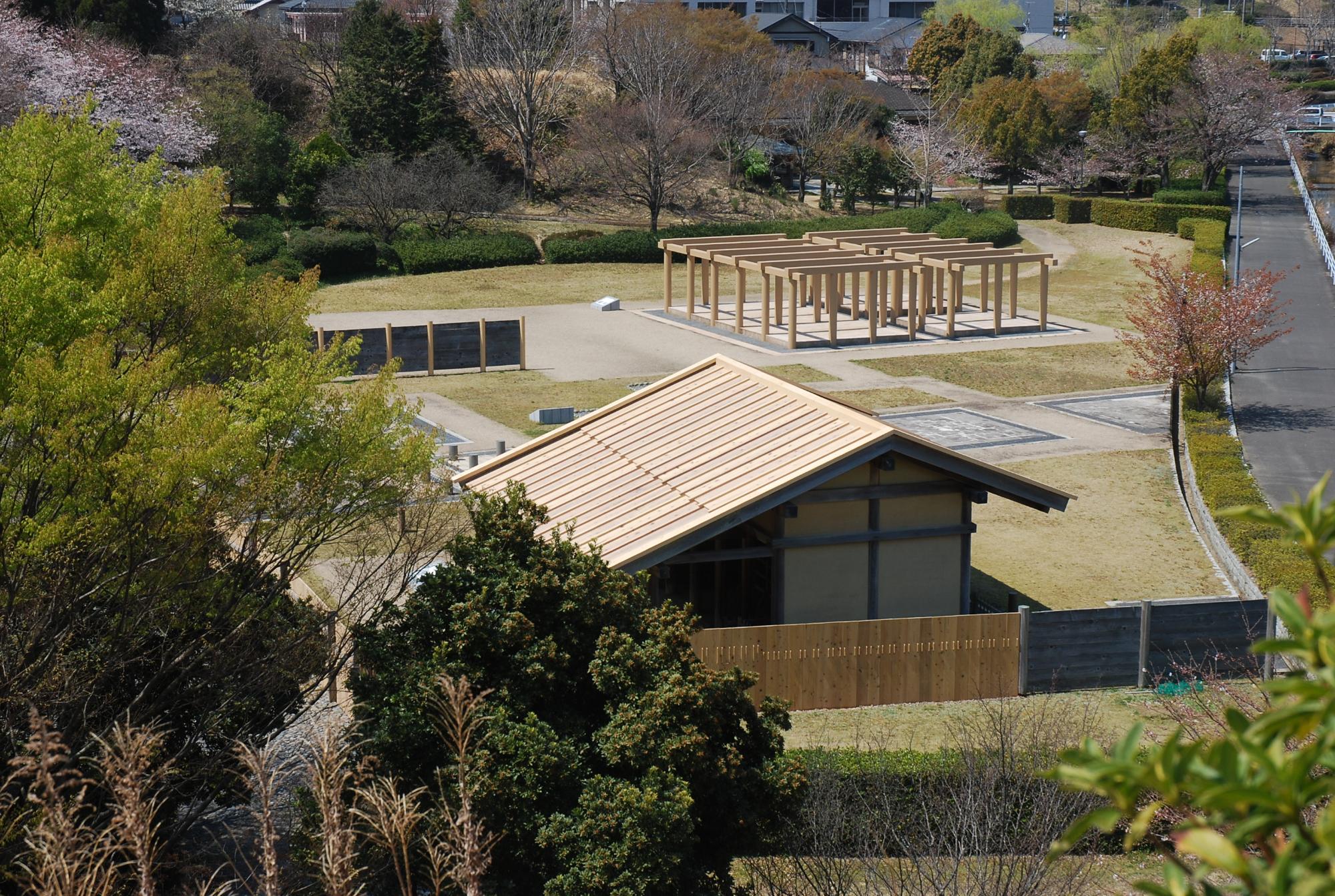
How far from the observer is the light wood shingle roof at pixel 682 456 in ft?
55.5

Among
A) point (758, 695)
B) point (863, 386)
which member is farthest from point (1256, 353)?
point (758, 695)

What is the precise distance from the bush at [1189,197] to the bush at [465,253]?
26644 millimetres

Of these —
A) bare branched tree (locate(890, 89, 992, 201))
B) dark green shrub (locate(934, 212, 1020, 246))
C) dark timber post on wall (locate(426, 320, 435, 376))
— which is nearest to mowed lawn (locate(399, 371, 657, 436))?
dark timber post on wall (locate(426, 320, 435, 376))

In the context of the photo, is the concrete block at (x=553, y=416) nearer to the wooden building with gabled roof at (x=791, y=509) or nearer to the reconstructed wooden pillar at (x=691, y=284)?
the wooden building with gabled roof at (x=791, y=509)

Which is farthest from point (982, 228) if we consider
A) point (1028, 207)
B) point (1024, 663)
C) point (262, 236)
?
point (1024, 663)

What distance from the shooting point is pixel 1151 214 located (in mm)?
58969

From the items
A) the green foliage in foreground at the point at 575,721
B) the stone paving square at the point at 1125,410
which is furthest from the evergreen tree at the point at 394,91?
the green foliage in foreground at the point at 575,721

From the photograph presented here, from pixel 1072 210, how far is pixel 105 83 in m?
39.2

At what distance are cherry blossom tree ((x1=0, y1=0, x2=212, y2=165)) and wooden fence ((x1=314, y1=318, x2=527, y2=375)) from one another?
1575cm

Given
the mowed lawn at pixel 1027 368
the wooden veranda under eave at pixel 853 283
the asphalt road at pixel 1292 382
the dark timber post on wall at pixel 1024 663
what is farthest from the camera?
the wooden veranda under eave at pixel 853 283

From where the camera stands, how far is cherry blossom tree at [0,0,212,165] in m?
46.4

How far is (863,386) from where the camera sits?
34062mm

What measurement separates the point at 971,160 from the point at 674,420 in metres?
51.5

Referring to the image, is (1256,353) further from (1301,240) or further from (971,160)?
(971,160)
